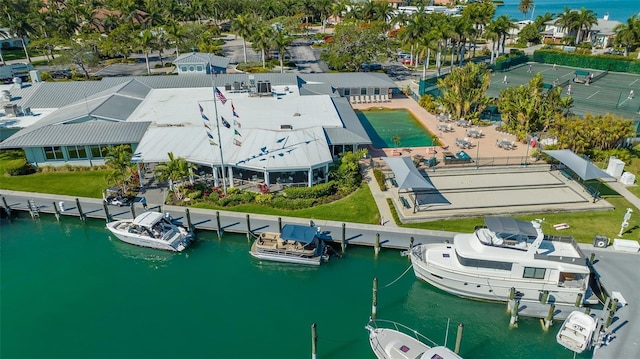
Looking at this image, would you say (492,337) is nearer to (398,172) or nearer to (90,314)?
(398,172)

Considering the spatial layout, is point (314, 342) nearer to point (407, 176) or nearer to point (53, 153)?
point (407, 176)

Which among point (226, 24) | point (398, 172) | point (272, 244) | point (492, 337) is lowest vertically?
point (492, 337)

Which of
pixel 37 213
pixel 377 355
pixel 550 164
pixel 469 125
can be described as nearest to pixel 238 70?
pixel 469 125

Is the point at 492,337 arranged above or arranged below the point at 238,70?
below

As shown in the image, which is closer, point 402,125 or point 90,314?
point 90,314

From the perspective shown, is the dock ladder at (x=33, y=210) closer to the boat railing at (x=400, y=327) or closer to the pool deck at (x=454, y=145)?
the boat railing at (x=400, y=327)

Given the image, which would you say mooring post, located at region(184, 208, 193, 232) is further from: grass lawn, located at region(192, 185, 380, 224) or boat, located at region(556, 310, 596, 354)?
boat, located at region(556, 310, 596, 354)

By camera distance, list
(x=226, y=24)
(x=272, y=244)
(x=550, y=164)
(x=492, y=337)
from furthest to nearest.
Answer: (x=226, y=24)
(x=550, y=164)
(x=272, y=244)
(x=492, y=337)
